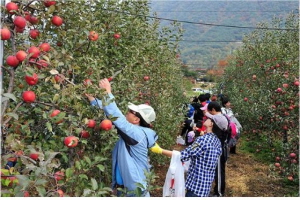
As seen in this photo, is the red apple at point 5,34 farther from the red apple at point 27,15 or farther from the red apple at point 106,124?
the red apple at point 106,124

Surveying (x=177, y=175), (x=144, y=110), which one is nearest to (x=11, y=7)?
(x=144, y=110)

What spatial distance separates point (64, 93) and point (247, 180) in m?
4.28

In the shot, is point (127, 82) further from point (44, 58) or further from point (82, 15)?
point (44, 58)

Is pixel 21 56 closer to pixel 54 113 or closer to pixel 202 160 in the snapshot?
pixel 54 113

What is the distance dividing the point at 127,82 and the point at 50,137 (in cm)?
107

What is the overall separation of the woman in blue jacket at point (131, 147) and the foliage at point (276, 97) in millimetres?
2234

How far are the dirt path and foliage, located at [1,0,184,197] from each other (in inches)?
82.9

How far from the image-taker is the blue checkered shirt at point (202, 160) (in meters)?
2.63

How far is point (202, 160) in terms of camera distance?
2.65 metres

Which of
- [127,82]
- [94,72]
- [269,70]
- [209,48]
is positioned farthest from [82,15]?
[209,48]

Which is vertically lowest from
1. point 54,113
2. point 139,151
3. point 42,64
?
point 139,151

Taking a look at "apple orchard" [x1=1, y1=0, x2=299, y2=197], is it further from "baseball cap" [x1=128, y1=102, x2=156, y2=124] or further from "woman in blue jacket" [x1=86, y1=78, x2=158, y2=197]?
"baseball cap" [x1=128, y1=102, x2=156, y2=124]

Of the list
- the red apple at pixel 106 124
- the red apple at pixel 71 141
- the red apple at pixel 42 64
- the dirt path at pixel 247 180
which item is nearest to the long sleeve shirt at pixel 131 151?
the red apple at pixel 106 124

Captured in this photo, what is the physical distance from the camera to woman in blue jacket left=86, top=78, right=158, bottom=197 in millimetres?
2117
